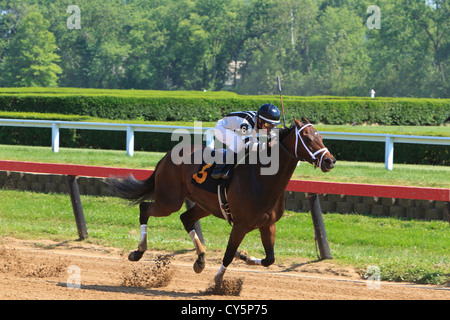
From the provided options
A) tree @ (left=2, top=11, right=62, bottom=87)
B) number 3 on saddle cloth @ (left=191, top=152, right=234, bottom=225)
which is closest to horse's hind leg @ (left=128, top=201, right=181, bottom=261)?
number 3 on saddle cloth @ (left=191, top=152, right=234, bottom=225)

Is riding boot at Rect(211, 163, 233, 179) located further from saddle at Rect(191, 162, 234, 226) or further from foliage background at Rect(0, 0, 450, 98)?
foliage background at Rect(0, 0, 450, 98)

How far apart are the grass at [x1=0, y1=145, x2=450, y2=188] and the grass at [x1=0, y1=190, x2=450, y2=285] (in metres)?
1.43

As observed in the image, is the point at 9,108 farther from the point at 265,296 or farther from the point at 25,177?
the point at 265,296

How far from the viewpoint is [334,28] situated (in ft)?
148

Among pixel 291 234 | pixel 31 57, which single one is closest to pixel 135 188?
pixel 291 234

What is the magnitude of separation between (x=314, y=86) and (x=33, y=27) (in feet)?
72.4

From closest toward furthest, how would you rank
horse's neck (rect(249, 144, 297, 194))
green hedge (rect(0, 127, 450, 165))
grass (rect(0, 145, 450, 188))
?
horse's neck (rect(249, 144, 297, 194))
grass (rect(0, 145, 450, 188))
green hedge (rect(0, 127, 450, 165))

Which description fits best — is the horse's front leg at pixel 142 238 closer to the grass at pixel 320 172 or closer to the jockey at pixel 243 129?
the jockey at pixel 243 129

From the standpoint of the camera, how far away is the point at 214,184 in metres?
5.84

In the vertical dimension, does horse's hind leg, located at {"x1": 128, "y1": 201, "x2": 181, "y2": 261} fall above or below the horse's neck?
below

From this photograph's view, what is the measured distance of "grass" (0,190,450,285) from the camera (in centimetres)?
675

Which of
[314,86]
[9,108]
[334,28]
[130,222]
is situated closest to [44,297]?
[130,222]

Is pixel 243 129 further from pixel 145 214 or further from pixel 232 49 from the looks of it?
pixel 232 49

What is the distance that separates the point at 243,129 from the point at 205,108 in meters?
13.0
